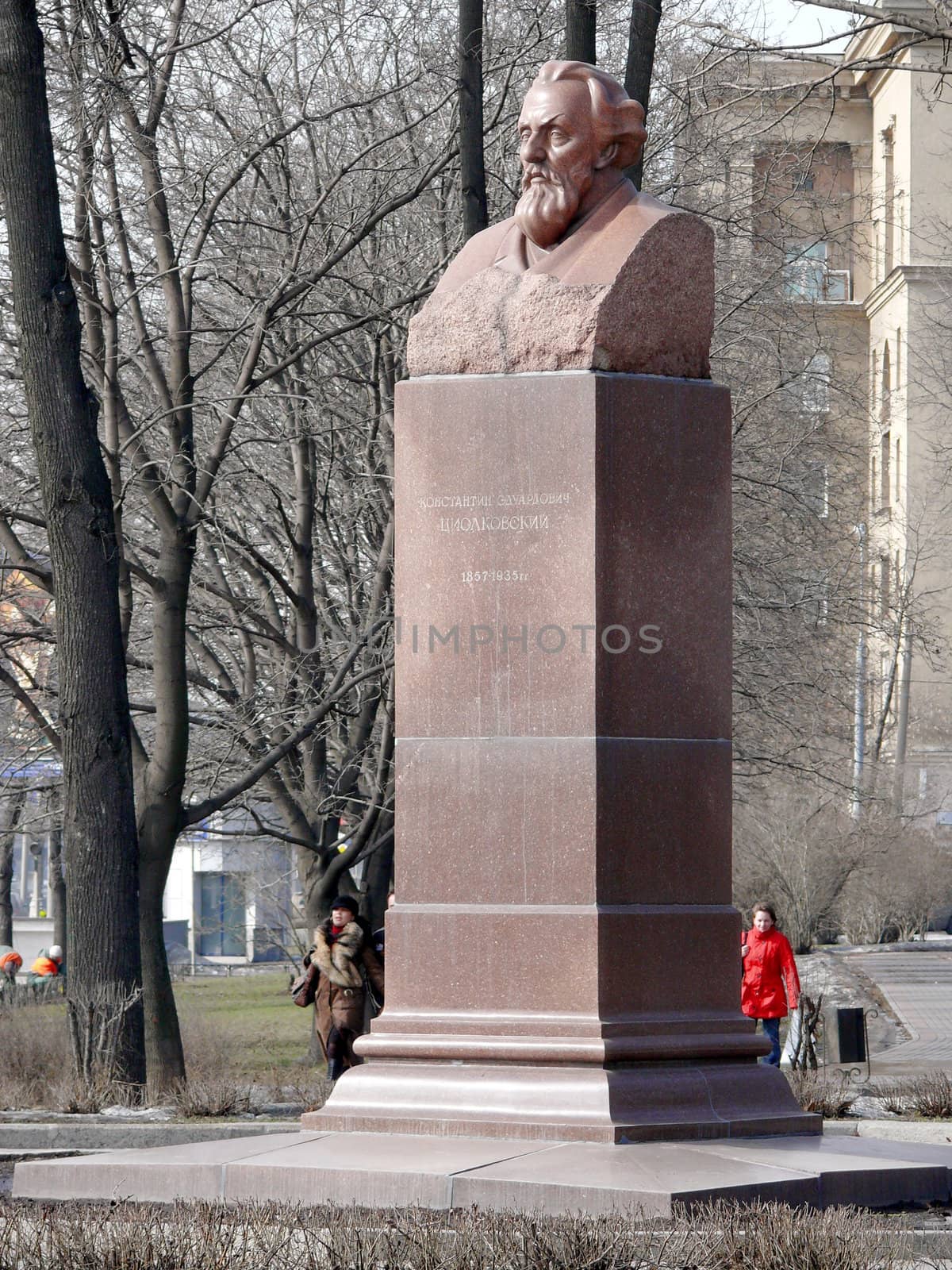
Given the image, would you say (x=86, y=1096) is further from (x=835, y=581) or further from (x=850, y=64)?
(x=835, y=581)

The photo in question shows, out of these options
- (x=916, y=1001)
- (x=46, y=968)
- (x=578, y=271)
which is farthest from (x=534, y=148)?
(x=46, y=968)

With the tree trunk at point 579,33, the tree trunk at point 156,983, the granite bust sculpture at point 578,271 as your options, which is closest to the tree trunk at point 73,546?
the tree trunk at point 156,983

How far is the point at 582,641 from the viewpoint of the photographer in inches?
363

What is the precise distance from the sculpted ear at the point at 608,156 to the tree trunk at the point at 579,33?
6321 millimetres

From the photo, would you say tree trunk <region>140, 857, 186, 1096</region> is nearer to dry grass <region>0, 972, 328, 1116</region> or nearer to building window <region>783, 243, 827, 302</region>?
dry grass <region>0, 972, 328, 1116</region>

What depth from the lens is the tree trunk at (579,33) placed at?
52.7 ft

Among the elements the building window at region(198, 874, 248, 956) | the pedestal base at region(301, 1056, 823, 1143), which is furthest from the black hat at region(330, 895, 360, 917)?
the building window at region(198, 874, 248, 956)

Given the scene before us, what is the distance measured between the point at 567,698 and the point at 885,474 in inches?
1471

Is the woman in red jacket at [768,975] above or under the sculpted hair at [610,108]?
under

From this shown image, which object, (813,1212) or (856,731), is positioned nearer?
(813,1212)

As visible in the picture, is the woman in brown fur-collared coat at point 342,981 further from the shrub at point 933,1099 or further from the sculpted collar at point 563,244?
the sculpted collar at point 563,244

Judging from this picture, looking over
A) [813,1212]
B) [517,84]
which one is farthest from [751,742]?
[813,1212]

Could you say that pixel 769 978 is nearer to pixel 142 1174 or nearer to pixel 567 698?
pixel 567 698

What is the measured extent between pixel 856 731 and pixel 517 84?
53.2 feet
